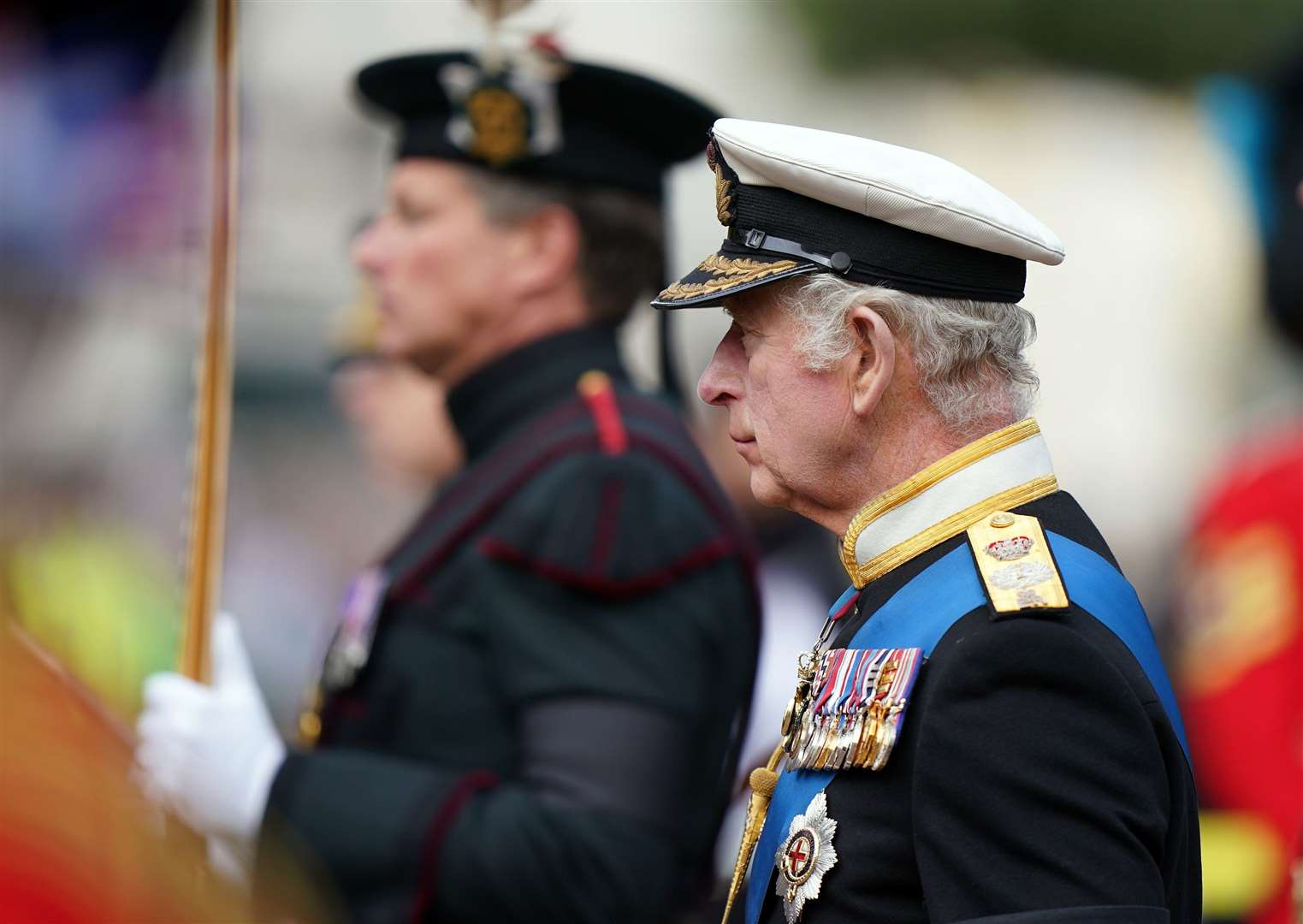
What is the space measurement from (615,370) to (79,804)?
161 cm

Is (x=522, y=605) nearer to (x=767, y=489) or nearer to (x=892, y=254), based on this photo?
(x=767, y=489)

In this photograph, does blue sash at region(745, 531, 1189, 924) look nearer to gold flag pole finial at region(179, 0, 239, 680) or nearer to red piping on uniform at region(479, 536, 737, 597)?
red piping on uniform at region(479, 536, 737, 597)

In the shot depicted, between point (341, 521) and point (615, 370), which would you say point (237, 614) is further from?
point (615, 370)

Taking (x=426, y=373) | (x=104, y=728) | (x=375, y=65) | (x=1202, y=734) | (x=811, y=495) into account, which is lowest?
(x=1202, y=734)

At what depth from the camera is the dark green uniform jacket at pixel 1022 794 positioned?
1.90m

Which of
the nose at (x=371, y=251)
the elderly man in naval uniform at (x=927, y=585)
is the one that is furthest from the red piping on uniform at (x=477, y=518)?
the elderly man in naval uniform at (x=927, y=585)

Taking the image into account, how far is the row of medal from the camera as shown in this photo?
80.8 inches

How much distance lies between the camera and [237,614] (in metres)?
7.34

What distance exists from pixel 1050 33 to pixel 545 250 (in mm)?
12468

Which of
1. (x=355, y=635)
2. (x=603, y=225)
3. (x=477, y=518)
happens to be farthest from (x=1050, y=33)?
(x=355, y=635)

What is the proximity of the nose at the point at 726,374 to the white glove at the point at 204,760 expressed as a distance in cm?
146

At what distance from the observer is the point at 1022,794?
191 cm

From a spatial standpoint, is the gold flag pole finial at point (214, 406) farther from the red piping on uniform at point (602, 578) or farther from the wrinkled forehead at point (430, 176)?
the wrinkled forehead at point (430, 176)

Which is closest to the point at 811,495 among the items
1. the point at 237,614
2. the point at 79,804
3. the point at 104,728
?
the point at 79,804
